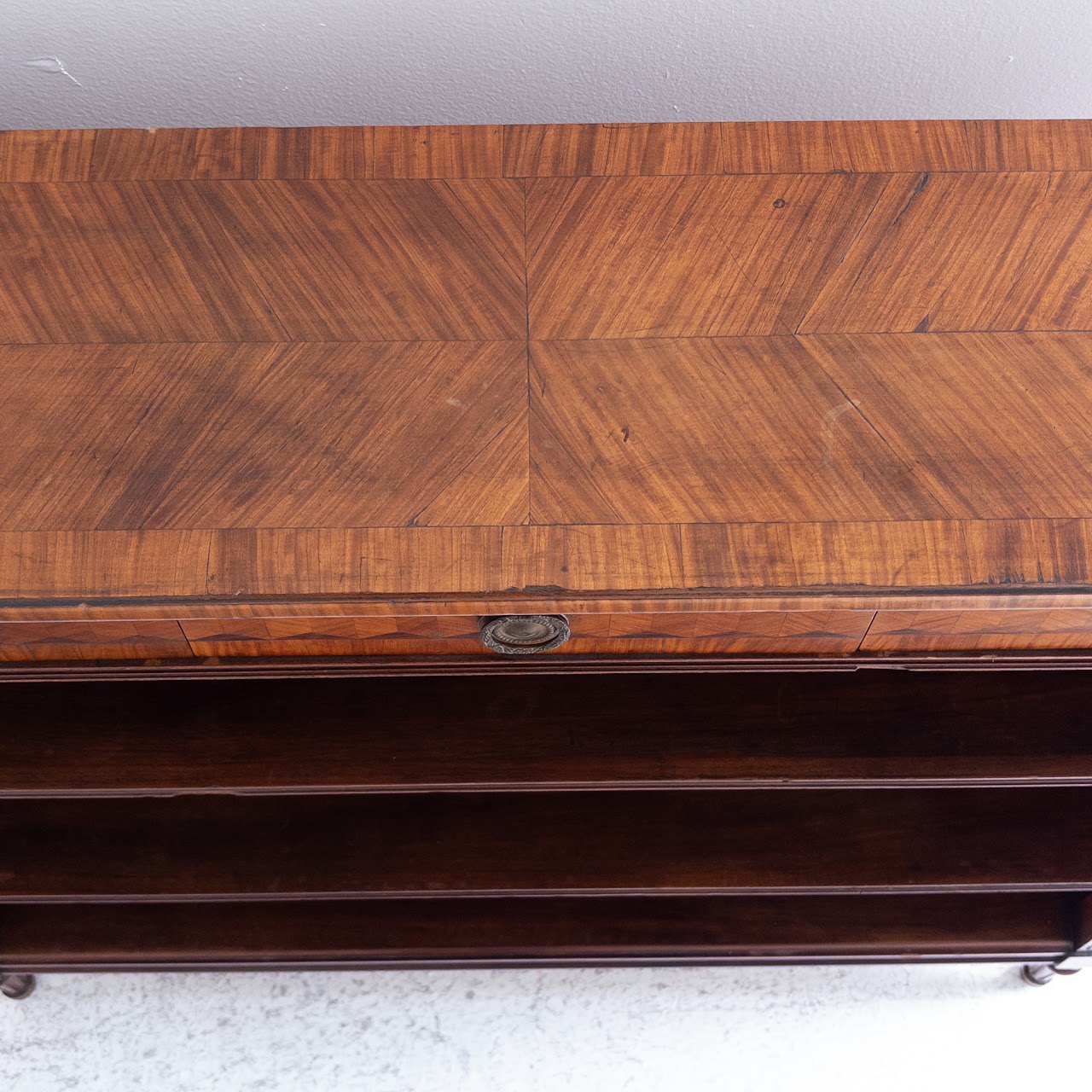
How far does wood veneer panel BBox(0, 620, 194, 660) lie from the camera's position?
63 centimetres

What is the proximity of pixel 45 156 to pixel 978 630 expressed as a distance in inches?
29.2

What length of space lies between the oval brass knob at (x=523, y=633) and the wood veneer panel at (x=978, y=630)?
21 centimetres

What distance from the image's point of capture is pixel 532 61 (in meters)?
0.87

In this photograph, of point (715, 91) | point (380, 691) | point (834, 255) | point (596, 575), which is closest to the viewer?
point (596, 575)

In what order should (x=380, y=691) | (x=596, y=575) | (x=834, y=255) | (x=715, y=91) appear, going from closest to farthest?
(x=596, y=575)
(x=834, y=255)
(x=380, y=691)
(x=715, y=91)

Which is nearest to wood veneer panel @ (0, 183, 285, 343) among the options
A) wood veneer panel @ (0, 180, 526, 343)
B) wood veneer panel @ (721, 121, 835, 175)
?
wood veneer panel @ (0, 180, 526, 343)

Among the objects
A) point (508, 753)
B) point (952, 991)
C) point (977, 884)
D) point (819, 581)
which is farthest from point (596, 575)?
point (952, 991)

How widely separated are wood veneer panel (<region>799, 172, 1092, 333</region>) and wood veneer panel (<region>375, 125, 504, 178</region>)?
0.26 m

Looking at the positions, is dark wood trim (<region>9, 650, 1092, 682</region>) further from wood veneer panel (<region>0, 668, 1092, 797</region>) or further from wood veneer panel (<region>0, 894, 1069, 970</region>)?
wood veneer panel (<region>0, 894, 1069, 970</region>)

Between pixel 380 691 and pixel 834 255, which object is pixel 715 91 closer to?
pixel 834 255

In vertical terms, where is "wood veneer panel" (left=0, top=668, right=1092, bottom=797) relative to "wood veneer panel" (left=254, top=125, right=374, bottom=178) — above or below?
below

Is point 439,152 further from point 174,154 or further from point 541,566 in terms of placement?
point 541,566

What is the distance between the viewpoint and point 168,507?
23.5 inches

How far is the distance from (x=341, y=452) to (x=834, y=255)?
1.22 feet
